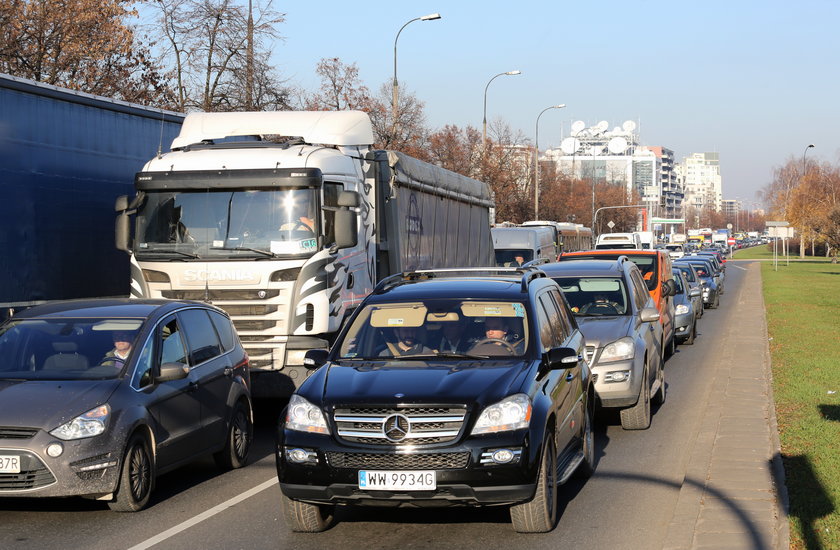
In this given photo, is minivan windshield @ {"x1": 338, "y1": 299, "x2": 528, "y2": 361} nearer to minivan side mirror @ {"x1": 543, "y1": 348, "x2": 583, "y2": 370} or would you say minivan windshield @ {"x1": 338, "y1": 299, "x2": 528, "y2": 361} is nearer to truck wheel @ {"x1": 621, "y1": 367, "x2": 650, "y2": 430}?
minivan side mirror @ {"x1": 543, "y1": 348, "x2": 583, "y2": 370}

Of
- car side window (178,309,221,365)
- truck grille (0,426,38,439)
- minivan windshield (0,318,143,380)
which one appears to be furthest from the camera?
car side window (178,309,221,365)

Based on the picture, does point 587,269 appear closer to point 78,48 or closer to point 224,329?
point 224,329

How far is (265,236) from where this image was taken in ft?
40.9

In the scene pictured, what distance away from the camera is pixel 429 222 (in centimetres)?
1750

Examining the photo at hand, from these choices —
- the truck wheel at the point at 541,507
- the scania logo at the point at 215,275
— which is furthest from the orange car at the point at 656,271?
→ the truck wheel at the point at 541,507

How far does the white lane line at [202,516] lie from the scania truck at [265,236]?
2969mm

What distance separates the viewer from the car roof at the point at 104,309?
9.19 m

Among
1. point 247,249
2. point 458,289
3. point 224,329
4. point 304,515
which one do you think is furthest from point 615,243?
point 304,515

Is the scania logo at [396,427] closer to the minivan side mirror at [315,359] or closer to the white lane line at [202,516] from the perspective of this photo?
the minivan side mirror at [315,359]

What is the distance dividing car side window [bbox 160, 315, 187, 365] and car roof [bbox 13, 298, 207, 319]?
4.6 inches

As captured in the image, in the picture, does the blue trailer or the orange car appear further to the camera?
the orange car

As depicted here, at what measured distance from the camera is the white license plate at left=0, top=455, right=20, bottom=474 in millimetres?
7641

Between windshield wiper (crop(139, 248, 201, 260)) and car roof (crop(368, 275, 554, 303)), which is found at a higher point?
windshield wiper (crop(139, 248, 201, 260))

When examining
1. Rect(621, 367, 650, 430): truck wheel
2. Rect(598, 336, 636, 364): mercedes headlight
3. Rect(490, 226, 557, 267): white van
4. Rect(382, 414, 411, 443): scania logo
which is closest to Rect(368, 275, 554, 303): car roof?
Rect(382, 414, 411, 443): scania logo
